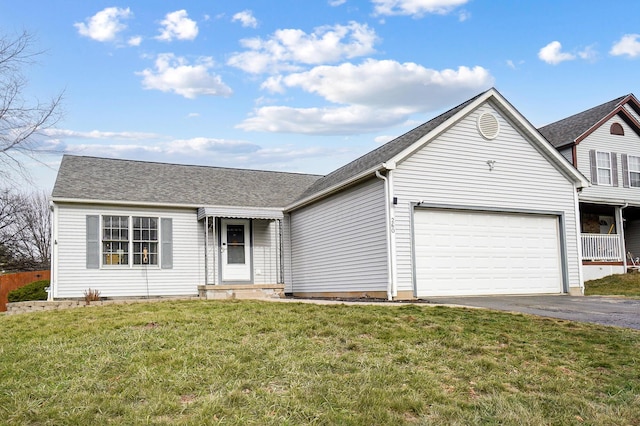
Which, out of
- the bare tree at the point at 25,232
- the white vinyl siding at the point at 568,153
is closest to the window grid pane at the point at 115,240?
the white vinyl siding at the point at 568,153

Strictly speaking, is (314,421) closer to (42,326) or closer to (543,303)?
(42,326)

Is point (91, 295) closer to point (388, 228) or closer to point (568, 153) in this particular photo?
point (388, 228)

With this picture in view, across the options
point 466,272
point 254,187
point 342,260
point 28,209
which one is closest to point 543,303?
point 466,272

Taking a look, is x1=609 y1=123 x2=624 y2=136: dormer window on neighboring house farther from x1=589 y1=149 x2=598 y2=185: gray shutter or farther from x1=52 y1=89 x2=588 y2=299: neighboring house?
x1=52 y1=89 x2=588 y2=299: neighboring house

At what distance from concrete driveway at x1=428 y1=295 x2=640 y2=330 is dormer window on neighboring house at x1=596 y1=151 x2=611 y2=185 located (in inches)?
380

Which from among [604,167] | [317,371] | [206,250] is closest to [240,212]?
[206,250]

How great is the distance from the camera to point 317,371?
230 inches

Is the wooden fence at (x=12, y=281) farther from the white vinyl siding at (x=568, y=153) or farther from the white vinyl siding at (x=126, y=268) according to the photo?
the white vinyl siding at (x=568, y=153)

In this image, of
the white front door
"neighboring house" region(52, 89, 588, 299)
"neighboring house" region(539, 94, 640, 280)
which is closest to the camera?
"neighboring house" region(52, 89, 588, 299)

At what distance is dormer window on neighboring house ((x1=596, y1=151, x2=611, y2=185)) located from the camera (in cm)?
2194

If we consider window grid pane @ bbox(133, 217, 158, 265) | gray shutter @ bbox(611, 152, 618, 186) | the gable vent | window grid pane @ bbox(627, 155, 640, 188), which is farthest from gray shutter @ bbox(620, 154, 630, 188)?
window grid pane @ bbox(133, 217, 158, 265)

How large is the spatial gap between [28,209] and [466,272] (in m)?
33.4

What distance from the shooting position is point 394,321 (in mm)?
8430

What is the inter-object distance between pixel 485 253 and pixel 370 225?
3.20 metres
